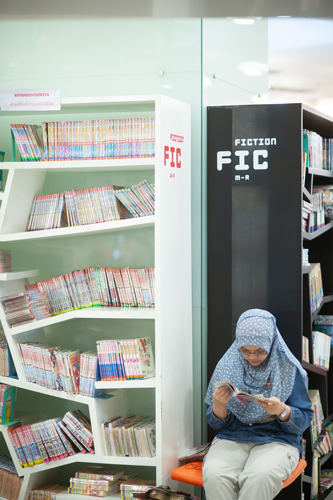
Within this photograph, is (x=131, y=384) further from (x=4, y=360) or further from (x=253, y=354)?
(x=4, y=360)

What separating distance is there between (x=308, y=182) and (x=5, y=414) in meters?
2.33

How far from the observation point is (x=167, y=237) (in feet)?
8.40

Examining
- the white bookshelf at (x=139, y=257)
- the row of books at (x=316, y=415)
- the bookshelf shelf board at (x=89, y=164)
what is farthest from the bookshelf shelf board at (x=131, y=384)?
the bookshelf shelf board at (x=89, y=164)

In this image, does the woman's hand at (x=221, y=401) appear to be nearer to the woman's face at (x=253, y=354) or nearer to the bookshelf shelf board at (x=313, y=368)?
the woman's face at (x=253, y=354)

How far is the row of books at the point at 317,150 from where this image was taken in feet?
9.25

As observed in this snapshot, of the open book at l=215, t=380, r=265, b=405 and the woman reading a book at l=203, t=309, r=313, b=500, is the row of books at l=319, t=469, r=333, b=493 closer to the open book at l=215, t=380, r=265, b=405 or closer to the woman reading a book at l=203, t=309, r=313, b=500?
the woman reading a book at l=203, t=309, r=313, b=500

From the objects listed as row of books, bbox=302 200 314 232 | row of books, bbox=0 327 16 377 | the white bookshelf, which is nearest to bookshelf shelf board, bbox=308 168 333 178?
row of books, bbox=302 200 314 232

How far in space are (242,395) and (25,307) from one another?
54.5 inches

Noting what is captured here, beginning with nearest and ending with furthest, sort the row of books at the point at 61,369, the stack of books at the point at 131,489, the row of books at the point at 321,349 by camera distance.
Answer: the stack of books at the point at 131,489 → the row of books at the point at 61,369 → the row of books at the point at 321,349

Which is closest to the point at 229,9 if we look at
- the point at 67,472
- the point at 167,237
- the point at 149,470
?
the point at 167,237

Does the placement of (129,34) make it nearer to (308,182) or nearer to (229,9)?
(308,182)

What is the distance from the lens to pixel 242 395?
2137 mm

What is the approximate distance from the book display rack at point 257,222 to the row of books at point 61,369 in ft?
2.36

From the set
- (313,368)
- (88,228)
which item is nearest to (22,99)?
(88,228)
